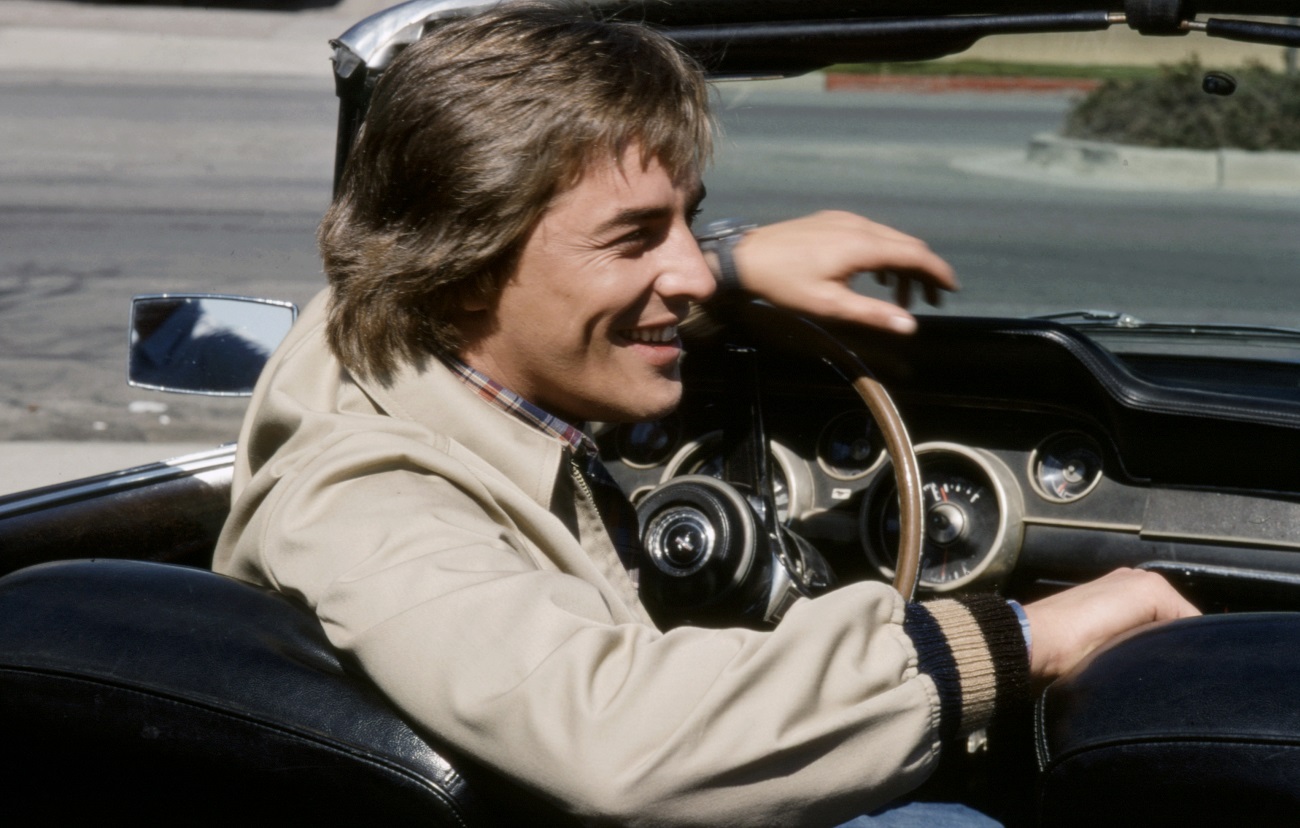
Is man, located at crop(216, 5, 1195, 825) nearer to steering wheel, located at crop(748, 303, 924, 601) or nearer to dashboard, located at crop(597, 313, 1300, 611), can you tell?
steering wheel, located at crop(748, 303, 924, 601)

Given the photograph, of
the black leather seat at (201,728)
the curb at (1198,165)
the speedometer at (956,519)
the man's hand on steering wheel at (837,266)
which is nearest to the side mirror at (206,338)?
the man's hand on steering wheel at (837,266)

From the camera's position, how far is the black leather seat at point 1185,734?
1.23 m

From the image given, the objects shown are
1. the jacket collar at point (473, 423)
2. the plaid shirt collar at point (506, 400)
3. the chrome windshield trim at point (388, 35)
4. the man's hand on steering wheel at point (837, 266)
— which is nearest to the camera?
the jacket collar at point (473, 423)

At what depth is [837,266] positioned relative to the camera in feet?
6.62

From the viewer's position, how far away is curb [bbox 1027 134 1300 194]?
6046 mm

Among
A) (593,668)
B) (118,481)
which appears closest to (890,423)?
(593,668)

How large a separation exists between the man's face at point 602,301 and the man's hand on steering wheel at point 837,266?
173mm

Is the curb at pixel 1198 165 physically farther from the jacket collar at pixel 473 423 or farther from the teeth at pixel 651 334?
the jacket collar at pixel 473 423

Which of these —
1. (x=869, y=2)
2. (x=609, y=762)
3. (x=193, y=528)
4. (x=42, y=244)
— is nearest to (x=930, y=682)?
(x=609, y=762)

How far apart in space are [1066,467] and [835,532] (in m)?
0.44

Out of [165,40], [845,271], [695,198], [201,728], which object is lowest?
[165,40]

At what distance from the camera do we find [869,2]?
7.45 ft

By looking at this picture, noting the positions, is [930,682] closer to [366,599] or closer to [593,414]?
[366,599]

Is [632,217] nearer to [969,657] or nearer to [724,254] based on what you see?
[724,254]
